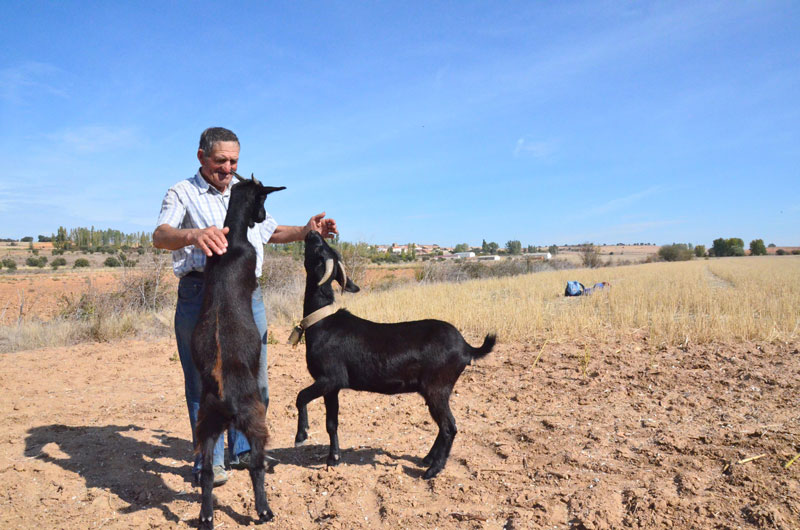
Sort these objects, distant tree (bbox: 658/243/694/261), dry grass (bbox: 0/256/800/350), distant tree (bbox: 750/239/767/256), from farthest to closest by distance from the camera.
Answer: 1. distant tree (bbox: 750/239/767/256)
2. distant tree (bbox: 658/243/694/261)
3. dry grass (bbox: 0/256/800/350)

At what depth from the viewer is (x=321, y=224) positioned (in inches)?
167

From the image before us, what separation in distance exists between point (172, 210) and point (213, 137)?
621 millimetres

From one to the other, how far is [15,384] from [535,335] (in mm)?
8425

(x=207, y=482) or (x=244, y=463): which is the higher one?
(x=207, y=482)

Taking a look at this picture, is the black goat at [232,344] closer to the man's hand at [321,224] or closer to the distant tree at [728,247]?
the man's hand at [321,224]

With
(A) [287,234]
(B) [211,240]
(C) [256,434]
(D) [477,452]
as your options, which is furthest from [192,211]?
(D) [477,452]

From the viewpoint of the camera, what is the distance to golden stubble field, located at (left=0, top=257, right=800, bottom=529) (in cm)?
344

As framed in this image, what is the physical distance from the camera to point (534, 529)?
3195 millimetres

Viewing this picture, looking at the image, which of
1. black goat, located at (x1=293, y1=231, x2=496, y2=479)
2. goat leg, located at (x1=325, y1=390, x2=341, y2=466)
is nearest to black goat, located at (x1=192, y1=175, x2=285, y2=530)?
black goat, located at (x1=293, y1=231, x2=496, y2=479)

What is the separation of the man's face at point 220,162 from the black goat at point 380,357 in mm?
807

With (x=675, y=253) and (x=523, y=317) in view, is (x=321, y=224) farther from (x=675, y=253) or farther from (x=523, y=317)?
(x=675, y=253)

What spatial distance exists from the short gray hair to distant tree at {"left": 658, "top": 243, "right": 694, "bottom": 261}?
8363 cm

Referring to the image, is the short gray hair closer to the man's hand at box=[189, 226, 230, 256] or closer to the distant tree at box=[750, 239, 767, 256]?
the man's hand at box=[189, 226, 230, 256]

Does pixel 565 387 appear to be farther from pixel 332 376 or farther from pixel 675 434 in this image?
pixel 332 376
